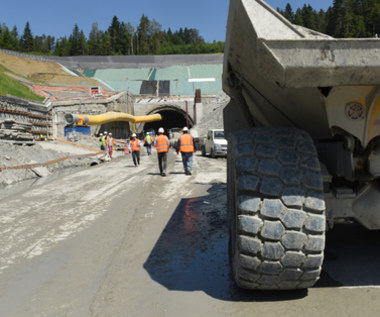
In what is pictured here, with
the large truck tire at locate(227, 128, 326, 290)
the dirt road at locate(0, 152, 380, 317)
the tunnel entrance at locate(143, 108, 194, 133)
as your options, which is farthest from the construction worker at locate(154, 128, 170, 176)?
the tunnel entrance at locate(143, 108, 194, 133)

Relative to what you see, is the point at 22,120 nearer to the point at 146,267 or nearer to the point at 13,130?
the point at 13,130

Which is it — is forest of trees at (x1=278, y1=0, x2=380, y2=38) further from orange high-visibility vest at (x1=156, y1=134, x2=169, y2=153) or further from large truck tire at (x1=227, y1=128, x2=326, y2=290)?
orange high-visibility vest at (x1=156, y1=134, x2=169, y2=153)

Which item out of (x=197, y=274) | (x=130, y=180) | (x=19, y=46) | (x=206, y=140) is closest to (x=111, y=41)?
(x=19, y=46)

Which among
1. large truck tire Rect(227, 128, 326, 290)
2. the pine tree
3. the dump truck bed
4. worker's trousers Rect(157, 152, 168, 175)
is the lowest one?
worker's trousers Rect(157, 152, 168, 175)

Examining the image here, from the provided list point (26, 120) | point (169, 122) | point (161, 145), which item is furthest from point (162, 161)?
point (169, 122)

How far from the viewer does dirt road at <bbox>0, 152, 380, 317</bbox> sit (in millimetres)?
2646

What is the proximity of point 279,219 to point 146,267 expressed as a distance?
1703 mm

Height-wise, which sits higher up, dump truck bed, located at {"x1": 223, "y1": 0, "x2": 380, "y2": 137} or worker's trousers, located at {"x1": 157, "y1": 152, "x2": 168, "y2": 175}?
dump truck bed, located at {"x1": 223, "y1": 0, "x2": 380, "y2": 137}

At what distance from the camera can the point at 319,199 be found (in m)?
2.39

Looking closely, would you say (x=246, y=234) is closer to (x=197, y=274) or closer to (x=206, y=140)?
(x=197, y=274)

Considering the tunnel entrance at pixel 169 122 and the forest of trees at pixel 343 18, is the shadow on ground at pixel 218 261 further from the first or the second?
the tunnel entrance at pixel 169 122

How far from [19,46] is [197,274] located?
4721 inches

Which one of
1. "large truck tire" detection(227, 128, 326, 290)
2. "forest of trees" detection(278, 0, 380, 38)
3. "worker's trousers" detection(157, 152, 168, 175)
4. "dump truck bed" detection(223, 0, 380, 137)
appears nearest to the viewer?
"dump truck bed" detection(223, 0, 380, 137)

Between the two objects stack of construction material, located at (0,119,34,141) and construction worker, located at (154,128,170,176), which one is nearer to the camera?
construction worker, located at (154,128,170,176)
